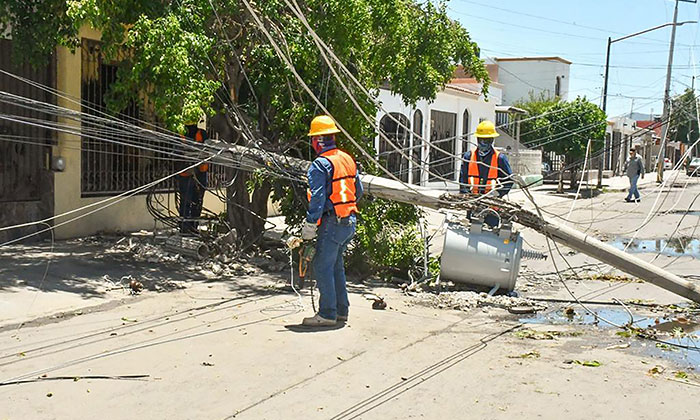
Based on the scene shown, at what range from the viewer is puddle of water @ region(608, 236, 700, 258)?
44.7ft

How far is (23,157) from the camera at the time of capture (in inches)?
452

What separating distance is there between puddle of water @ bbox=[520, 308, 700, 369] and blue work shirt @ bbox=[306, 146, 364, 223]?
2.49 m

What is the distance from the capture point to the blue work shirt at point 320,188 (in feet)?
23.6

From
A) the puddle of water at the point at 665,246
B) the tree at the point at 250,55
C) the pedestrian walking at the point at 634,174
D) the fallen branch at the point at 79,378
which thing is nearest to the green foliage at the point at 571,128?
the pedestrian walking at the point at 634,174

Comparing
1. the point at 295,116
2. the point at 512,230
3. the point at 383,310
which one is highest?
the point at 295,116

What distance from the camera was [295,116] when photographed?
10039mm

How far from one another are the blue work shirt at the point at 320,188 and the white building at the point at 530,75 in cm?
3950

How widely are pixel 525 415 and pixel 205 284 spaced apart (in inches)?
200

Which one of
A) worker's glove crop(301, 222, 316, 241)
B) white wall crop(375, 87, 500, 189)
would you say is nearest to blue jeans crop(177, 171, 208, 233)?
worker's glove crop(301, 222, 316, 241)

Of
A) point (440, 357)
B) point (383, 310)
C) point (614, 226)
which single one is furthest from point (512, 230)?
point (614, 226)

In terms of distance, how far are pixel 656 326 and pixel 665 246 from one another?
6782 mm

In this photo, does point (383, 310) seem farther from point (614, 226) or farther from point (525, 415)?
point (614, 226)

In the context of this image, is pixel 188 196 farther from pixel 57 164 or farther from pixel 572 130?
pixel 572 130

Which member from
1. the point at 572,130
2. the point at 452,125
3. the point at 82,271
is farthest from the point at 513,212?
the point at 572,130
